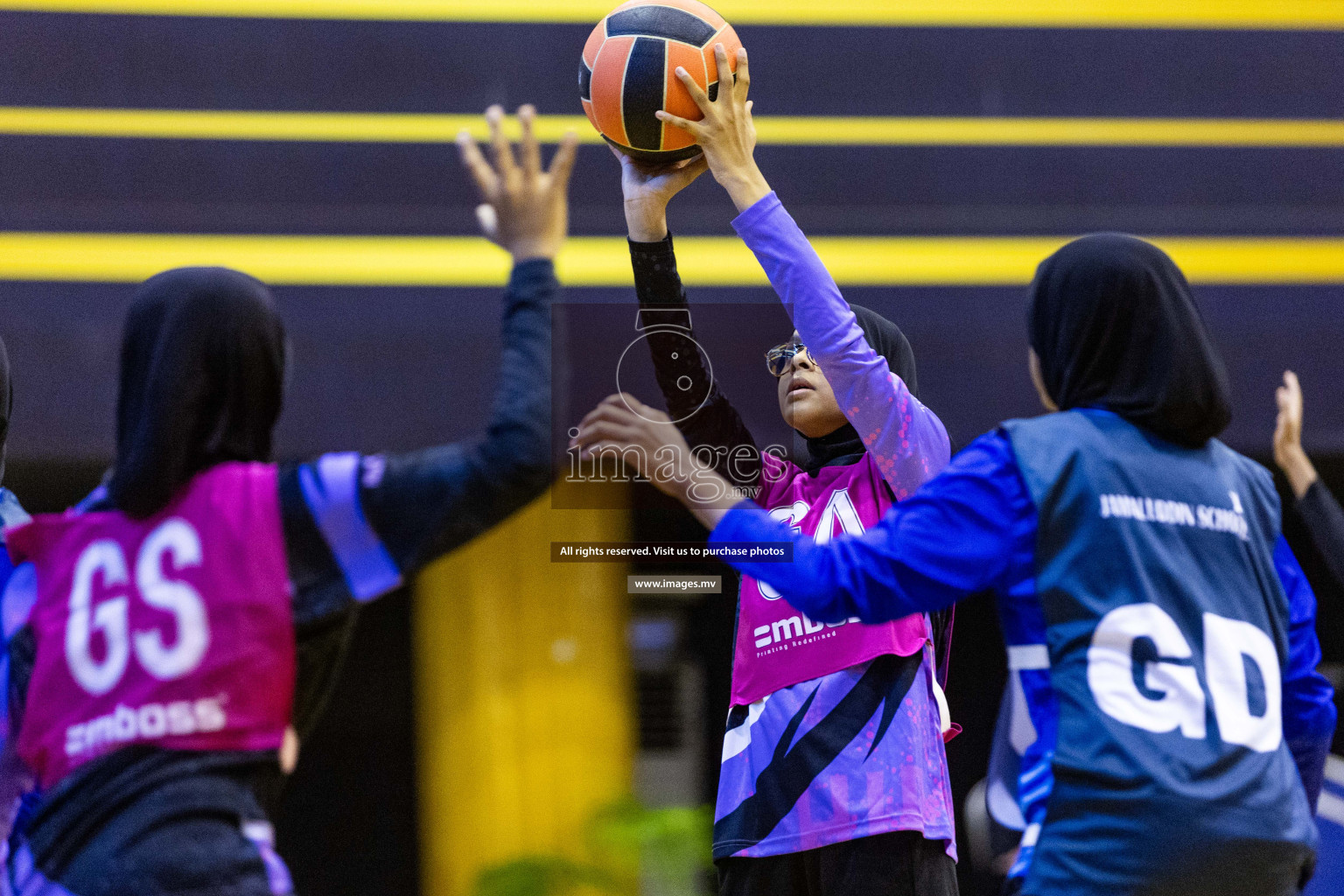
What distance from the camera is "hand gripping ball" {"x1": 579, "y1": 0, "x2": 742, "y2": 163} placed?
2.66 m

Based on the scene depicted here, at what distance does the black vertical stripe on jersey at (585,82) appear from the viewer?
282cm

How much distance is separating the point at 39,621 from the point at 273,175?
4.58 meters

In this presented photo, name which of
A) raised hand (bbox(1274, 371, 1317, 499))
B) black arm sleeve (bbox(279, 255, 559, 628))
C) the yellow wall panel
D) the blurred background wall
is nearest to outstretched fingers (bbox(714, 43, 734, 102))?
black arm sleeve (bbox(279, 255, 559, 628))

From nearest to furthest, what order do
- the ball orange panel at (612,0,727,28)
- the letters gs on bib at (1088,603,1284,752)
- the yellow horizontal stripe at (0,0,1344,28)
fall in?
the letters gs on bib at (1088,603,1284,752)
the ball orange panel at (612,0,727,28)
the yellow horizontal stripe at (0,0,1344,28)

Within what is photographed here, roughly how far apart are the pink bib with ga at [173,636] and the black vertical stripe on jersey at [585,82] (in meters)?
1.31

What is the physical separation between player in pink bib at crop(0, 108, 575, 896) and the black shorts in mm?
923

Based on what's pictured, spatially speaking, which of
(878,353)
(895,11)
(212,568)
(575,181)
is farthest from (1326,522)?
(895,11)

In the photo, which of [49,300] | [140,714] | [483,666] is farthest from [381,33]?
[140,714]

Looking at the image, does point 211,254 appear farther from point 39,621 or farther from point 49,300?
point 39,621

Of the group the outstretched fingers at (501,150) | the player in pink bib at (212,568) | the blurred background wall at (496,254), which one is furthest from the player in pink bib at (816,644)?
the blurred background wall at (496,254)

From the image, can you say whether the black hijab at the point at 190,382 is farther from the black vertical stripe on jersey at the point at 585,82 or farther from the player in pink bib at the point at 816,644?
the black vertical stripe on jersey at the point at 585,82

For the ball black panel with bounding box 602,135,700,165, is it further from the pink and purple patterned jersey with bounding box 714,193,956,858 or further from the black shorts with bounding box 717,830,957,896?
the black shorts with bounding box 717,830,957,896

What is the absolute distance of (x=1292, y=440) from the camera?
2.99 meters

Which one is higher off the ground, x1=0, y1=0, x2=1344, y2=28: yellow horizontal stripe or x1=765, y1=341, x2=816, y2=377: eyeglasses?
x1=0, y1=0, x2=1344, y2=28: yellow horizontal stripe
